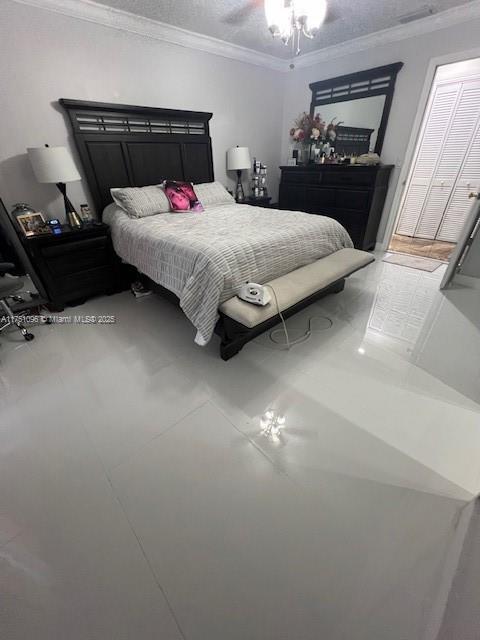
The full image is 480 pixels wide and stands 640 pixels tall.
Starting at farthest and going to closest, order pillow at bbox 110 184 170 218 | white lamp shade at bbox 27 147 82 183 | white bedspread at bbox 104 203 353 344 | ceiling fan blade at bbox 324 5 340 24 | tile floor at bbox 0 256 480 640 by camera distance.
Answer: pillow at bbox 110 184 170 218 < ceiling fan blade at bbox 324 5 340 24 < white lamp shade at bbox 27 147 82 183 < white bedspread at bbox 104 203 353 344 < tile floor at bbox 0 256 480 640

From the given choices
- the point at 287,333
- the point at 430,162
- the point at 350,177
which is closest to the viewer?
the point at 287,333

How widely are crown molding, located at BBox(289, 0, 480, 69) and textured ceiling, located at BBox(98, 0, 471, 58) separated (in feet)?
0.28

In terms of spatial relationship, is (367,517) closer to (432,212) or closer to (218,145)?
(218,145)

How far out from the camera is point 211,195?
133 inches

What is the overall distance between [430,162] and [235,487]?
5.16 metres

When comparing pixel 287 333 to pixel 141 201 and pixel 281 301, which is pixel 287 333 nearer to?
pixel 281 301

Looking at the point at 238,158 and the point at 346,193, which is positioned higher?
the point at 238,158

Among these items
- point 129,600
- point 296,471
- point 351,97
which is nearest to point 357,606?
point 296,471

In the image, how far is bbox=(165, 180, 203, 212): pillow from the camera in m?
2.93

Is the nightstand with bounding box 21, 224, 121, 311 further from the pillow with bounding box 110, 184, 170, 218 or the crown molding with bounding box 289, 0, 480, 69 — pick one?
the crown molding with bounding box 289, 0, 480, 69

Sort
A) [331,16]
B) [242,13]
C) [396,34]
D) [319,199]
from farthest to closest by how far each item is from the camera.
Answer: [319,199] → [396,34] → [331,16] → [242,13]

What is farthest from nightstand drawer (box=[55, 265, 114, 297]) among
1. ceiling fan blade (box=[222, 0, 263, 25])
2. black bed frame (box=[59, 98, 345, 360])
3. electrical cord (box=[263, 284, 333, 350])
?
ceiling fan blade (box=[222, 0, 263, 25])

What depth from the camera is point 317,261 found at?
7.87ft

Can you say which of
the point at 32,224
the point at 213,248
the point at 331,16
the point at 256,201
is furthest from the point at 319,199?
the point at 32,224
